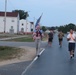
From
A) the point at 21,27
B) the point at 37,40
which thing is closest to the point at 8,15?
the point at 21,27

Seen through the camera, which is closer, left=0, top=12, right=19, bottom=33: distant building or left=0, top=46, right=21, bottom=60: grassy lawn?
left=0, top=46, right=21, bottom=60: grassy lawn

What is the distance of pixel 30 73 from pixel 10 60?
613cm

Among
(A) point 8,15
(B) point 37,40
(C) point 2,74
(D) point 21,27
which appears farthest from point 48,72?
(D) point 21,27

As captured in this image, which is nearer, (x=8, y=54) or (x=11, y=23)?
(x=8, y=54)

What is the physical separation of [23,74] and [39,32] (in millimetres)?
8306

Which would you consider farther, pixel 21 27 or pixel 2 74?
pixel 21 27

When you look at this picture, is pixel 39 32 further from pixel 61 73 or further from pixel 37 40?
pixel 61 73

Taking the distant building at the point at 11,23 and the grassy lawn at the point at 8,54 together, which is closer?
the grassy lawn at the point at 8,54

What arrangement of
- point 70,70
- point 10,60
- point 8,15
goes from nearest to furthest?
point 70,70
point 10,60
point 8,15

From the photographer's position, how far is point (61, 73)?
13.4 metres

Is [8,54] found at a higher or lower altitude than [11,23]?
lower

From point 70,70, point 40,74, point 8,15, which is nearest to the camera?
point 40,74

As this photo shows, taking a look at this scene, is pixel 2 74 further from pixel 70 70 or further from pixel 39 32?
pixel 39 32

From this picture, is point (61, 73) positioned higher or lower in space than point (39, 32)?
lower
